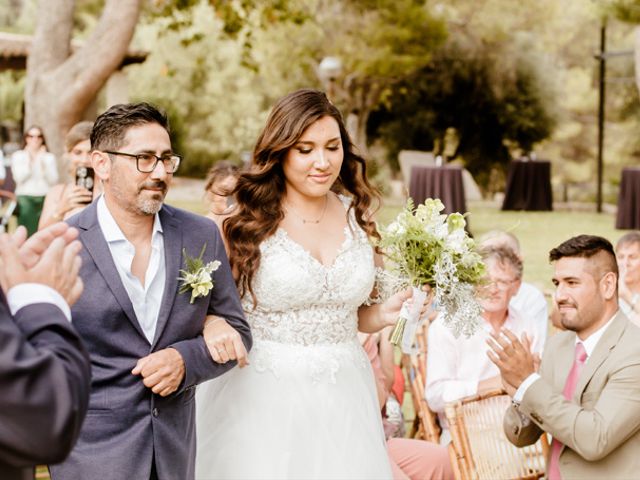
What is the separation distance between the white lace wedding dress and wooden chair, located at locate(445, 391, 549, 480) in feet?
1.86

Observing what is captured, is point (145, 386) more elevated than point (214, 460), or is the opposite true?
point (145, 386)

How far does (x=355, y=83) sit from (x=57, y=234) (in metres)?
28.6

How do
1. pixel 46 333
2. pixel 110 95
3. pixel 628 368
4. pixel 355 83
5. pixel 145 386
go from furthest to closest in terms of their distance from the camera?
1. pixel 355 83
2. pixel 110 95
3. pixel 628 368
4. pixel 145 386
5. pixel 46 333

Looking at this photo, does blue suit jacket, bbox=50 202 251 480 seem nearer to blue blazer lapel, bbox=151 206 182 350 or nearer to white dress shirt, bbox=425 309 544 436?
blue blazer lapel, bbox=151 206 182 350

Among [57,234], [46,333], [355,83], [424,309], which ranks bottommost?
[424,309]

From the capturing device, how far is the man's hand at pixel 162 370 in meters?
3.02

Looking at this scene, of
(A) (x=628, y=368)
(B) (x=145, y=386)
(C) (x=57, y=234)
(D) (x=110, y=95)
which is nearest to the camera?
(C) (x=57, y=234)

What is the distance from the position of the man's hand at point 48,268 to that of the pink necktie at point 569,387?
245 centimetres

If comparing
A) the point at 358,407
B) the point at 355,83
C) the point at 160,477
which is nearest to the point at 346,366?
the point at 358,407

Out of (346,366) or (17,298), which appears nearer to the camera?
(17,298)

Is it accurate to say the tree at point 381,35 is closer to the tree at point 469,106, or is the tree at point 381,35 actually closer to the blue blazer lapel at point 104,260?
the tree at point 469,106

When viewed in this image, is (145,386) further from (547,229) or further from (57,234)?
(547,229)

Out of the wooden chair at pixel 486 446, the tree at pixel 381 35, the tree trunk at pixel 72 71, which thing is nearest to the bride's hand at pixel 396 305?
the wooden chair at pixel 486 446

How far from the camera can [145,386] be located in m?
3.10
